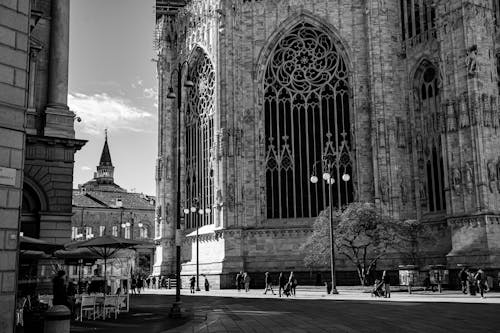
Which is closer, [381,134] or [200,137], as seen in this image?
[381,134]

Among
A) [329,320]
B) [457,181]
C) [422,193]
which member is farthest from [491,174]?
[329,320]

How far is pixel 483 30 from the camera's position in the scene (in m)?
40.1

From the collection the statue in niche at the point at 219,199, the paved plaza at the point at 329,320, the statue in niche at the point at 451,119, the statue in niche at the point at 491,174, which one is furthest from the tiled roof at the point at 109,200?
the paved plaza at the point at 329,320

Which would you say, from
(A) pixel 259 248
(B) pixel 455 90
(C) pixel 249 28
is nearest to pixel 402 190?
(B) pixel 455 90

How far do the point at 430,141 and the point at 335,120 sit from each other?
8.14 metres

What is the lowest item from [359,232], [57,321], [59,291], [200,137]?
[57,321]

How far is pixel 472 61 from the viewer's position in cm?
3925

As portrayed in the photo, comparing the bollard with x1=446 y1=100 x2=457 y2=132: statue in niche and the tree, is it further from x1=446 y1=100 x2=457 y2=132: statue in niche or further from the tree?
x1=446 y1=100 x2=457 y2=132: statue in niche

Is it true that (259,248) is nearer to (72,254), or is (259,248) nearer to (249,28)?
(249,28)

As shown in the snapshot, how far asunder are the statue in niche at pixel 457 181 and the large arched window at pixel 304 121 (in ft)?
32.4

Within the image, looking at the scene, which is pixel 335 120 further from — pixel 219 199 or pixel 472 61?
pixel 472 61

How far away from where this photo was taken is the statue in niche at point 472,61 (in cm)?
3922

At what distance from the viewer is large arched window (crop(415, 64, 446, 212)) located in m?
43.9

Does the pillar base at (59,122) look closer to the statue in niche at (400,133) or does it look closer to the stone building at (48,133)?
the stone building at (48,133)
